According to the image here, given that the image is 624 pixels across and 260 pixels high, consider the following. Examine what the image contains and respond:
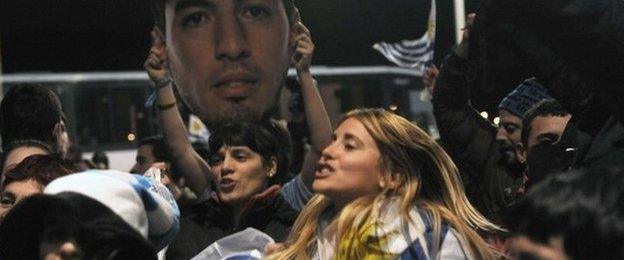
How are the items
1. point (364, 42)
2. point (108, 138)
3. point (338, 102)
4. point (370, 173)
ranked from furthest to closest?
1. point (108, 138)
2. point (338, 102)
3. point (364, 42)
4. point (370, 173)

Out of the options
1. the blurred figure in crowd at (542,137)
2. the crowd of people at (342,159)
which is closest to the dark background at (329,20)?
the crowd of people at (342,159)

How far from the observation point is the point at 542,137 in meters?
5.09

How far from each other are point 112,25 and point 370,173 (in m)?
3.26

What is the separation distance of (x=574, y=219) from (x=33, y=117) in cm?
389

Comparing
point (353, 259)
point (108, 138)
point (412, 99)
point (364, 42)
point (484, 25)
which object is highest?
point (484, 25)

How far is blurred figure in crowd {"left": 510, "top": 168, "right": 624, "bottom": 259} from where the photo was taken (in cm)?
211

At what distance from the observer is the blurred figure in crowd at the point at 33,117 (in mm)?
5629

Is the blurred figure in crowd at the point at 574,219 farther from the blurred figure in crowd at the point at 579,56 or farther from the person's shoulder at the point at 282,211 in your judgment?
the person's shoulder at the point at 282,211

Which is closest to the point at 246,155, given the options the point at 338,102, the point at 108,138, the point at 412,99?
the point at 338,102

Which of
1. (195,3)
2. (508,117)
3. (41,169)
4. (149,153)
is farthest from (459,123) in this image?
(149,153)

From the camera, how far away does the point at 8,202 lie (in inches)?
163

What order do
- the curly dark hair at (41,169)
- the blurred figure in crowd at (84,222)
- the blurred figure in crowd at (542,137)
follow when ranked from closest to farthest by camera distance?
the blurred figure in crowd at (84,222), the curly dark hair at (41,169), the blurred figure in crowd at (542,137)

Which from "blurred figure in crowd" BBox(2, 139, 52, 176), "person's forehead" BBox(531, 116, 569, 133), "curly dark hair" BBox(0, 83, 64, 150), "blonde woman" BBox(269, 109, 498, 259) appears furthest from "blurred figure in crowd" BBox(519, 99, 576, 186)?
"curly dark hair" BBox(0, 83, 64, 150)

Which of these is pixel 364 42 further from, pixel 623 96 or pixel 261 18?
pixel 623 96
